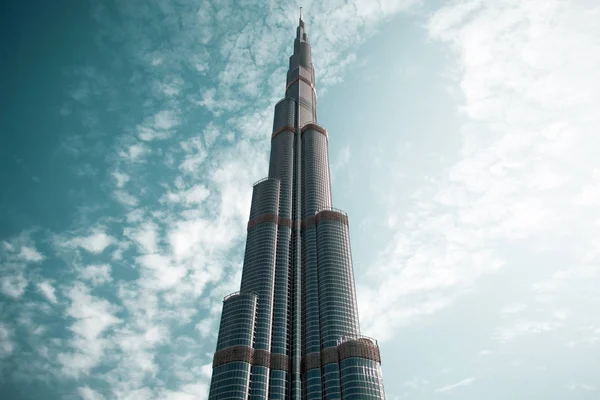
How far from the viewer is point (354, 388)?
193500 millimetres

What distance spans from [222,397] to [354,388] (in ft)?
198

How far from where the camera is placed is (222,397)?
19838 centimetres
